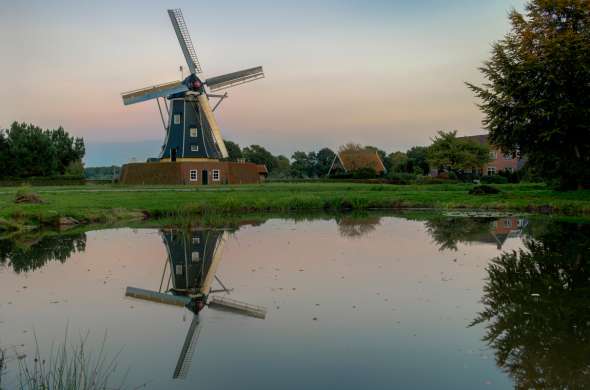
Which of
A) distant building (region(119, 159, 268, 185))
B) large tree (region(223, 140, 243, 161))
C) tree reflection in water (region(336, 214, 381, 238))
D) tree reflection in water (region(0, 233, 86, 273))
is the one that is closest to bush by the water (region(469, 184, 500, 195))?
tree reflection in water (region(336, 214, 381, 238))

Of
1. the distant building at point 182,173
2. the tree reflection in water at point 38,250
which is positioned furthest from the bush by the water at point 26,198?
the distant building at point 182,173

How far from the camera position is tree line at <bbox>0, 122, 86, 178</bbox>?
60375 mm

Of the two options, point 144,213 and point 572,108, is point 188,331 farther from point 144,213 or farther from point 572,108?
point 572,108

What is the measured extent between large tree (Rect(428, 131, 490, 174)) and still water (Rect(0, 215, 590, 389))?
3806 centimetres

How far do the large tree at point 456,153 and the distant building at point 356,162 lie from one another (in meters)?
11.6

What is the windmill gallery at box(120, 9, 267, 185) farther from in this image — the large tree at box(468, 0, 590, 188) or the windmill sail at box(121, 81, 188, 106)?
the large tree at box(468, 0, 590, 188)

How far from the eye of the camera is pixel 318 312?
7523mm

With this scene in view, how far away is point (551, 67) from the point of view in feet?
86.1

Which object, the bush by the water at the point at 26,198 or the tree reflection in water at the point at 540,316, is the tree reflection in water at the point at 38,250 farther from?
the tree reflection in water at the point at 540,316

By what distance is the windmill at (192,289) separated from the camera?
6.62 metres

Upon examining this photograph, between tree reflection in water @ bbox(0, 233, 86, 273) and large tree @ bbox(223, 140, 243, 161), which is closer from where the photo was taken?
tree reflection in water @ bbox(0, 233, 86, 273)

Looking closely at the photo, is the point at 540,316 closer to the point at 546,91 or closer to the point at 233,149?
the point at 546,91

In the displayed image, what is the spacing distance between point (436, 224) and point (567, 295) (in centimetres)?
1142

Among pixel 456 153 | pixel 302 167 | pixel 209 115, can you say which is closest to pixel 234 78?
pixel 209 115
